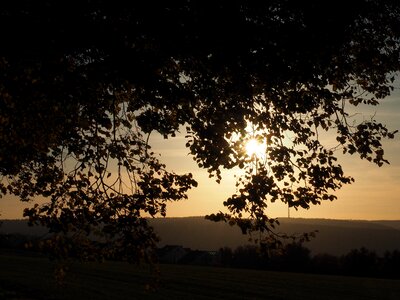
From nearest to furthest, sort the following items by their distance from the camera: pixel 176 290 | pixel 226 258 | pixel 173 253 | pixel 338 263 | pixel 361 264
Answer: pixel 176 290
pixel 361 264
pixel 338 263
pixel 226 258
pixel 173 253

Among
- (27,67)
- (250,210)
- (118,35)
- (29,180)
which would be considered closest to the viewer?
(27,67)

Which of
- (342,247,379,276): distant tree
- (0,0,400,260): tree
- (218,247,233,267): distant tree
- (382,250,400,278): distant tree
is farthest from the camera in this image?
(218,247,233,267): distant tree

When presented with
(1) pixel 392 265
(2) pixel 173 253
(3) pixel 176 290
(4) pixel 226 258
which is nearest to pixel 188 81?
(3) pixel 176 290

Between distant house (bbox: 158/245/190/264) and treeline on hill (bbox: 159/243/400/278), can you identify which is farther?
distant house (bbox: 158/245/190/264)

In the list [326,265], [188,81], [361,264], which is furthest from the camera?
[326,265]

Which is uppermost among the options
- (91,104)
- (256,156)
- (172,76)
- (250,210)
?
(172,76)

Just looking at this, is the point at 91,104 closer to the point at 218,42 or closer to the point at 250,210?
the point at 218,42

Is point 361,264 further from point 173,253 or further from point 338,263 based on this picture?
point 173,253

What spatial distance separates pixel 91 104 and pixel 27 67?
6.95ft

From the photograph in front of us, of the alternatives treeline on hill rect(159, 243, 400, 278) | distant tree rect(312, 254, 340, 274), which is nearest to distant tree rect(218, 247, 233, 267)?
treeline on hill rect(159, 243, 400, 278)

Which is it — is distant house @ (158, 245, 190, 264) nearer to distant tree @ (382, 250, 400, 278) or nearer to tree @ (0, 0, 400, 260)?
distant tree @ (382, 250, 400, 278)

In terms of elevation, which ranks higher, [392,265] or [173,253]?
[173,253]

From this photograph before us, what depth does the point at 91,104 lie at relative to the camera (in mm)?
11719

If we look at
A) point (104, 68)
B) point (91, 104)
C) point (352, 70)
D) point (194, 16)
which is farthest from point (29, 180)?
point (352, 70)
